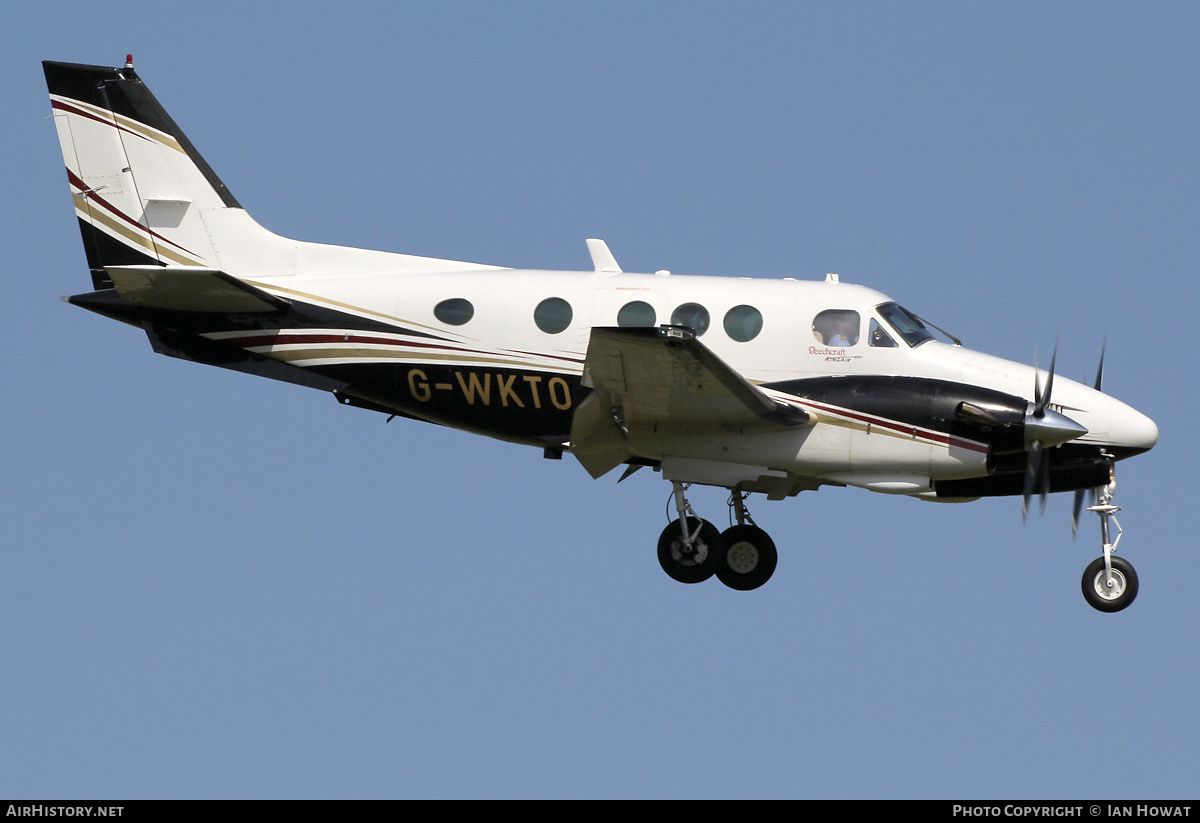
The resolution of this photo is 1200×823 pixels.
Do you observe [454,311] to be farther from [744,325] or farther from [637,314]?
[744,325]

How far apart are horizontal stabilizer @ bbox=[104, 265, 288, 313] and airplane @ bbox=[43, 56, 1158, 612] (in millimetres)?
30

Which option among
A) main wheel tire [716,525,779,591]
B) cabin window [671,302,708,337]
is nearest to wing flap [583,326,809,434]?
cabin window [671,302,708,337]

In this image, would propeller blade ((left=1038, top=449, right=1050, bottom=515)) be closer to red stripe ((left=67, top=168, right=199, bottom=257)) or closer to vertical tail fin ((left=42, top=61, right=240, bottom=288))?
vertical tail fin ((left=42, top=61, right=240, bottom=288))

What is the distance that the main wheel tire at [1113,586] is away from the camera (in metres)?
19.8

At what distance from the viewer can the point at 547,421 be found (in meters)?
20.6

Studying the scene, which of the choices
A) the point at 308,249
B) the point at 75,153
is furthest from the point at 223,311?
the point at 75,153

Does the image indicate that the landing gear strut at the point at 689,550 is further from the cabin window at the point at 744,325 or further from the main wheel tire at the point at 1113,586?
the main wheel tire at the point at 1113,586

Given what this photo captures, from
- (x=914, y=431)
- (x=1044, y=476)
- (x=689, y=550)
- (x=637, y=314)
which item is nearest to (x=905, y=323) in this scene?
(x=914, y=431)

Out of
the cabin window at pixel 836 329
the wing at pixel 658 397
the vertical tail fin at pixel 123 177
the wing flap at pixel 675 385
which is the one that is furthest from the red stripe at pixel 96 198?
the cabin window at pixel 836 329

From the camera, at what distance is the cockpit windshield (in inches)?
794

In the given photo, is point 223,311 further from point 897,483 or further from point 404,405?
point 897,483

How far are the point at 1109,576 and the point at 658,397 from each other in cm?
619

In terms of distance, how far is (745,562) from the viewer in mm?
21125
